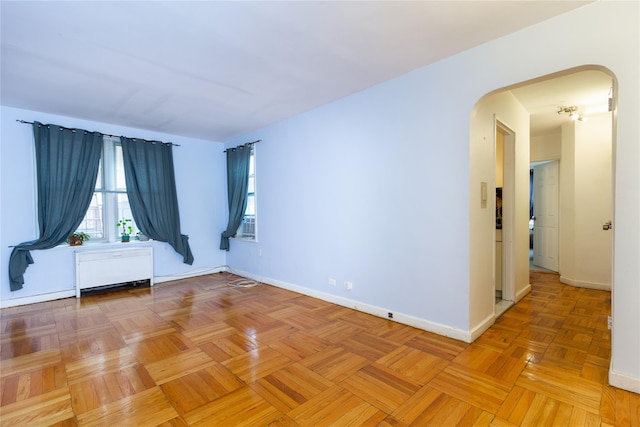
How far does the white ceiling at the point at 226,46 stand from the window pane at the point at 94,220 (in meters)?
1.44

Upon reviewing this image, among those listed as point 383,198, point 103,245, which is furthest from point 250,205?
point 383,198

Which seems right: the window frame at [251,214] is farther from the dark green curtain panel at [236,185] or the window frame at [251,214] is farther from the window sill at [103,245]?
the window sill at [103,245]

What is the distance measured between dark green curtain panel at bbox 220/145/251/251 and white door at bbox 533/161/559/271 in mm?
5624

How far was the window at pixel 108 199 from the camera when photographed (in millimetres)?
4617

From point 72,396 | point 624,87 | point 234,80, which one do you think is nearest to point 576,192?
point 624,87

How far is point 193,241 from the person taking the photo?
5535 millimetres

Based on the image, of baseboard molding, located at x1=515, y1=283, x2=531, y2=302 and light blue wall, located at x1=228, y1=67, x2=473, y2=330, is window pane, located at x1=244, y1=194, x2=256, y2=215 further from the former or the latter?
baseboard molding, located at x1=515, y1=283, x2=531, y2=302

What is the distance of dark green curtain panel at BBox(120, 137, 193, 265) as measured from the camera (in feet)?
15.6

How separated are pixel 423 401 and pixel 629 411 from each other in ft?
3.76

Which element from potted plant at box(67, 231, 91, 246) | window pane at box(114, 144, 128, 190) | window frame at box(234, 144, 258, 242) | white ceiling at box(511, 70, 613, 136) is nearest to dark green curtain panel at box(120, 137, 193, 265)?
window pane at box(114, 144, 128, 190)

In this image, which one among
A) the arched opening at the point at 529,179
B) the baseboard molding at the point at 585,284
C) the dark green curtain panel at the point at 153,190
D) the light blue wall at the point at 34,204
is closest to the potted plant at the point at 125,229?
the dark green curtain panel at the point at 153,190

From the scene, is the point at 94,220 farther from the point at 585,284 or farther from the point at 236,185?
the point at 585,284

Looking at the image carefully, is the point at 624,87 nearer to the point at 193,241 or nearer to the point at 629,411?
the point at 629,411

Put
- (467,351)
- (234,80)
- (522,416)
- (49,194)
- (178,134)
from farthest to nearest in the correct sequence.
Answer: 1. (178,134)
2. (49,194)
3. (234,80)
4. (467,351)
5. (522,416)
